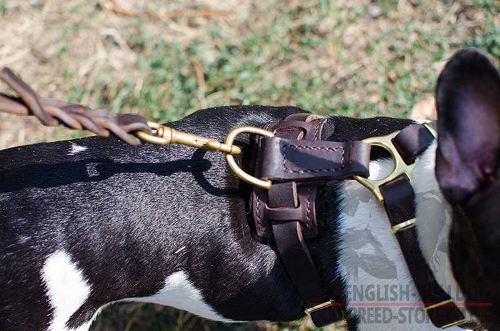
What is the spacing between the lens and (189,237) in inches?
118

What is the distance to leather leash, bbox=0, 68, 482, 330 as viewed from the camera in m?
2.71

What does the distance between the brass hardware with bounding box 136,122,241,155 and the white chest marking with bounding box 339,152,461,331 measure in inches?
24.0

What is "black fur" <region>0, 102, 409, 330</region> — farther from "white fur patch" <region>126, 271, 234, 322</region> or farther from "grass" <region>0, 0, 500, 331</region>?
"grass" <region>0, 0, 500, 331</region>

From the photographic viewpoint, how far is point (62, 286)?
9.66ft

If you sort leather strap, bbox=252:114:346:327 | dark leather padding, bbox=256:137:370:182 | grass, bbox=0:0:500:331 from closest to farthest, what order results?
1. dark leather padding, bbox=256:137:370:182
2. leather strap, bbox=252:114:346:327
3. grass, bbox=0:0:500:331

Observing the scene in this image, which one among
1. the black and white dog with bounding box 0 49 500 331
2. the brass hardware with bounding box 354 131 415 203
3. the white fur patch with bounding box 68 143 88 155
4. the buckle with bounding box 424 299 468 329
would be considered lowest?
the buckle with bounding box 424 299 468 329

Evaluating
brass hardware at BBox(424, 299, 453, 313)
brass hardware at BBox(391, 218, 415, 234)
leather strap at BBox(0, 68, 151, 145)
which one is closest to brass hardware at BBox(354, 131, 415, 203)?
brass hardware at BBox(391, 218, 415, 234)

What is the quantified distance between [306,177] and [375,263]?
50 centimetres

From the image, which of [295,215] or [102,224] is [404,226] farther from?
[102,224]

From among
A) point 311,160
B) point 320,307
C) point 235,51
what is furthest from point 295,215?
point 235,51

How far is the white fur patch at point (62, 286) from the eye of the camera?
9.53ft

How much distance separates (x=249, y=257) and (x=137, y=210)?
55cm

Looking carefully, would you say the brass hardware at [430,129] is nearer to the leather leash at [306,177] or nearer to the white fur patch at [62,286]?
the leather leash at [306,177]

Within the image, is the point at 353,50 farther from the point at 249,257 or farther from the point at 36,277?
the point at 36,277
